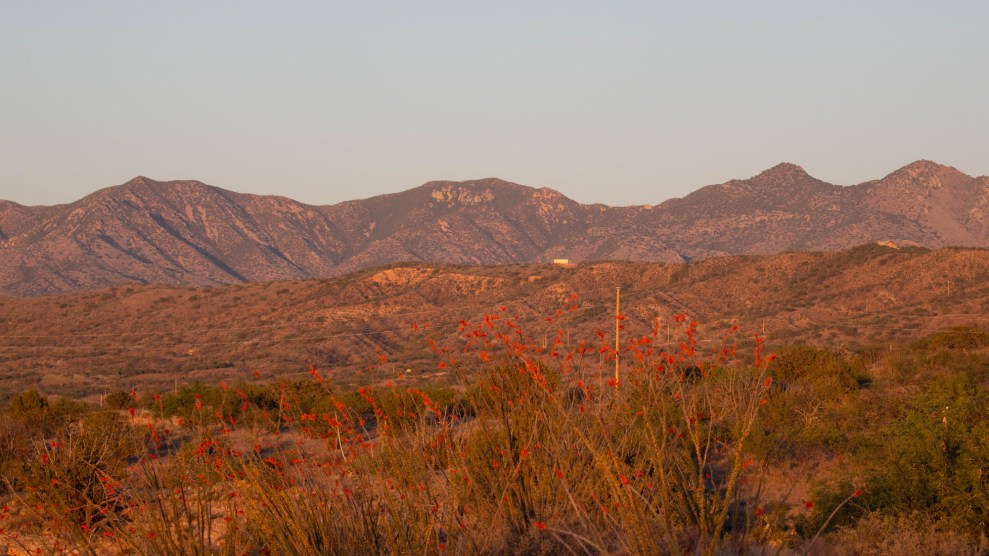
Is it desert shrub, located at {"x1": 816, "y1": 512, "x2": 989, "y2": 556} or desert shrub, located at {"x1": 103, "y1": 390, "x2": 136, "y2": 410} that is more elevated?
desert shrub, located at {"x1": 816, "y1": 512, "x2": 989, "y2": 556}

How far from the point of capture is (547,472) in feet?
24.1

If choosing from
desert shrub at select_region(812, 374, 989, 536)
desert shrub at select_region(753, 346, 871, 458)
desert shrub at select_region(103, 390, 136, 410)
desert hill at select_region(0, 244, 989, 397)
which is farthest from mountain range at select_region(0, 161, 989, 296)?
desert shrub at select_region(812, 374, 989, 536)

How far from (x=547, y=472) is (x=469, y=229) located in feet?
537

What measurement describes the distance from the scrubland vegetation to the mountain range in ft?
392

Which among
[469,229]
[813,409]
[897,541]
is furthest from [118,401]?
[469,229]

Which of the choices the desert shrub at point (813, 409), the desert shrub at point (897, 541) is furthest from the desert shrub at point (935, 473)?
the desert shrub at point (813, 409)

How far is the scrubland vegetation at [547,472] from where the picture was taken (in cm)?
556

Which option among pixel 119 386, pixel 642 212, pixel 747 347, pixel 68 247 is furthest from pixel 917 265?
pixel 68 247

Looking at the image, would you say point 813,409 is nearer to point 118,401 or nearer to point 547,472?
point 547,472

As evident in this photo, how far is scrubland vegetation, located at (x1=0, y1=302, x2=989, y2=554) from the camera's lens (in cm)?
556

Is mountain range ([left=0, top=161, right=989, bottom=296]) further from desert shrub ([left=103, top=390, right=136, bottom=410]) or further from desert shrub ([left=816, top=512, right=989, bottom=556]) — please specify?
desert shrub ([left=816, top=512, right=989, bottom=556])

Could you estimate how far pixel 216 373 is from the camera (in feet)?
153

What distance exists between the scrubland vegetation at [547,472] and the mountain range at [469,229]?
119424 millimetres

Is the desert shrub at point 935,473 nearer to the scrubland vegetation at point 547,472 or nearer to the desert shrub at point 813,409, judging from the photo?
the scrubland vegetation at point 547,472
